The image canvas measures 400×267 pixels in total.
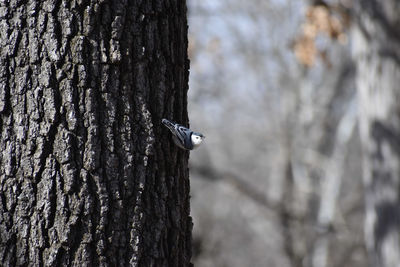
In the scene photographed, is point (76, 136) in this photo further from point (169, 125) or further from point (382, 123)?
point (382, 123)

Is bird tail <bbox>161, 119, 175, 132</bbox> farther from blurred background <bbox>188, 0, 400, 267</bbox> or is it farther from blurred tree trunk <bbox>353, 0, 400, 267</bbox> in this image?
blurred background <bbox>188, 0, 400, 267</bbox>

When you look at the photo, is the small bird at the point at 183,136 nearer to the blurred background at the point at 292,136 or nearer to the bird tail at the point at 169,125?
the bird tail at the point at 169,125

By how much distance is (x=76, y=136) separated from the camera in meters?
1.95

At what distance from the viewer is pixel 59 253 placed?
1919mm

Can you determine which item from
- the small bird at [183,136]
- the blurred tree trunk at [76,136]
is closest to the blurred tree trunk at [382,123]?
the small bird at [183,136]

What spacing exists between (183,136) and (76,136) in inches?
14.9

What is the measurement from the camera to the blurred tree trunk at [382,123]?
5.48 m

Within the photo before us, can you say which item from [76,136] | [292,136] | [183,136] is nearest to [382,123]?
[183,136]

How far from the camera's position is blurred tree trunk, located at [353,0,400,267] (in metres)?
5.48

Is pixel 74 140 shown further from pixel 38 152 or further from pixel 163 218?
pixel 163 218

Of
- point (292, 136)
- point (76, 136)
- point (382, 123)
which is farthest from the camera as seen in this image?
point (292, 136)

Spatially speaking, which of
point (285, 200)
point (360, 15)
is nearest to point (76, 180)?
point (360, 15)

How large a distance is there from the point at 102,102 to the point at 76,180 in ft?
0.87

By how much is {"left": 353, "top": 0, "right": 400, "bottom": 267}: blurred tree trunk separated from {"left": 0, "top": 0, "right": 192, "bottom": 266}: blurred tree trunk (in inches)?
152
